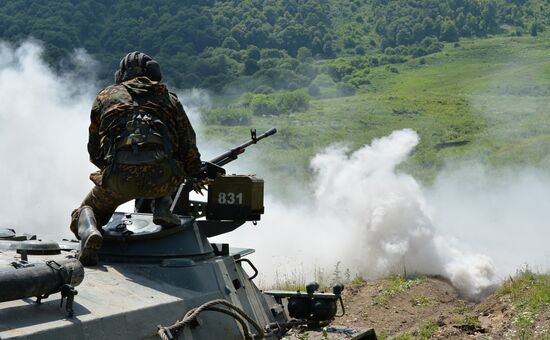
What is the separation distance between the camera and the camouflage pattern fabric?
8383 millimetres

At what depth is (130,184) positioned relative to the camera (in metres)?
8.38

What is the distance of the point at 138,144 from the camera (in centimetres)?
830

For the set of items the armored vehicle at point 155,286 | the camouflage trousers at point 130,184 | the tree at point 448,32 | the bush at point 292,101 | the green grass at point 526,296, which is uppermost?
the tree at point 448,32

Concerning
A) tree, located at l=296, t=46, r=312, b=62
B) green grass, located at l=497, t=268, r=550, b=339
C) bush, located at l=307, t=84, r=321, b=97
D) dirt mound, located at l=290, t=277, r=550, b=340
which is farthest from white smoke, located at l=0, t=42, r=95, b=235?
tree, located at l=296, t=46, r=312, b=62

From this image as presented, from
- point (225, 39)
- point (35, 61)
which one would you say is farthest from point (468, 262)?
point (225, 39)

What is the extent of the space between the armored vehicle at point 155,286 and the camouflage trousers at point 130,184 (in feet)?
0.69

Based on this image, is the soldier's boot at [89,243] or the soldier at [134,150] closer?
the soldier's boot at [89,243]

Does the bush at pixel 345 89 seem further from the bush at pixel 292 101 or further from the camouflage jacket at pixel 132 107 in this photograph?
the camouflage jacket at pixel 132 107

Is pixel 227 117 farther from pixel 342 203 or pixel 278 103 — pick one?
pixel 342 203

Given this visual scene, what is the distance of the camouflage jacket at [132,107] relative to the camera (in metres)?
8.52

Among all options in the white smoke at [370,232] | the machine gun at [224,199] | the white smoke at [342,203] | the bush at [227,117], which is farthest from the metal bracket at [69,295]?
the bush at [227,117]

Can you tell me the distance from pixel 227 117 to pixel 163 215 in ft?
111

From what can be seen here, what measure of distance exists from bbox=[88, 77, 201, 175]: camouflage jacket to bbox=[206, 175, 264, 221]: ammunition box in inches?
52.7

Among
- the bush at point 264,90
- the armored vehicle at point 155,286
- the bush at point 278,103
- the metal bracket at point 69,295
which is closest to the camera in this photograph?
the armored vehicle at point 155,286
